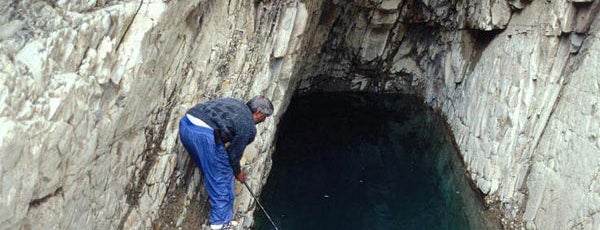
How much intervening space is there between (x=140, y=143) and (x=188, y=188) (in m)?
1.23

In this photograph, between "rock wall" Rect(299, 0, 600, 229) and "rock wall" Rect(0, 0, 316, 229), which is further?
"rock wall" Rect(299, 0, 600, 229)

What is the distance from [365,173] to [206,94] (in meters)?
6.56

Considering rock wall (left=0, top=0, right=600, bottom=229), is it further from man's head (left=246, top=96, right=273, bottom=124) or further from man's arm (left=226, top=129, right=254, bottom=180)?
man's head (left=246, top=96, right=273, bottom=124)

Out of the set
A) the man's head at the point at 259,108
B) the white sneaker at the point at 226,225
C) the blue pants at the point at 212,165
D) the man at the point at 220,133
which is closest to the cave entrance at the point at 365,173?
the white sneaker at the point at 226,225

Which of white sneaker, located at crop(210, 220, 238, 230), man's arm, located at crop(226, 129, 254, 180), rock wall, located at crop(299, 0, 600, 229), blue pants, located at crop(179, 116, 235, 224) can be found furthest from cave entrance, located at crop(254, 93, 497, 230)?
man's arm, located at crop(226, 129, 254, 180)

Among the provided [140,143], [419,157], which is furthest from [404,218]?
[140,143]

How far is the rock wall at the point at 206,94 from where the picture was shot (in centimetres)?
518

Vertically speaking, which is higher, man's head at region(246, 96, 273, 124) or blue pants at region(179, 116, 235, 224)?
man's head at region(246, 96, 273, 124)

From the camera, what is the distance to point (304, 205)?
11617mm

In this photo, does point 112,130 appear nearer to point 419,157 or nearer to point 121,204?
point 121,204

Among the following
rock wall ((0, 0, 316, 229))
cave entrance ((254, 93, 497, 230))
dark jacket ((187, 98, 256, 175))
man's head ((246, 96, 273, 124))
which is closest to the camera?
rock wall ((0, 0, 316, 229))

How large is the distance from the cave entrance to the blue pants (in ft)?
6.37

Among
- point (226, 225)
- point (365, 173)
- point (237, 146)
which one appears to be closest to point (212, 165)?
point (237, 146)

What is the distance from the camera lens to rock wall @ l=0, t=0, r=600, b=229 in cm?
518
